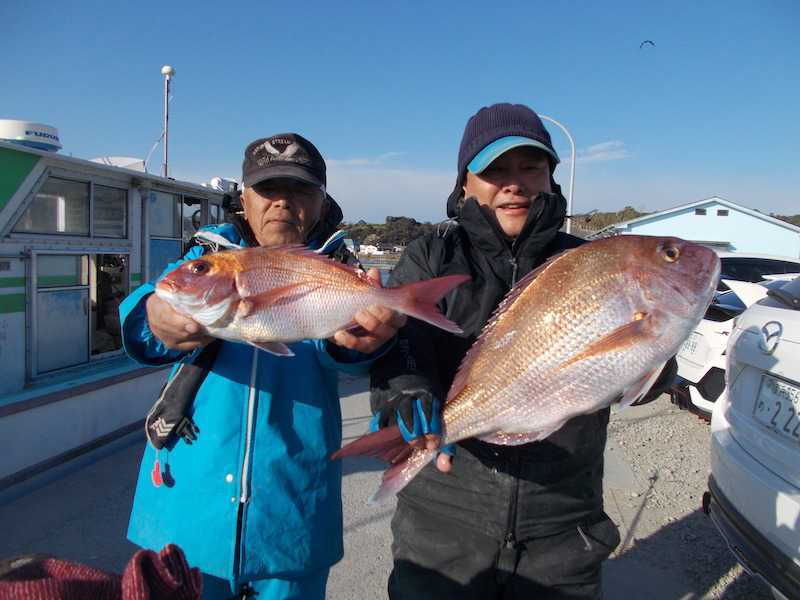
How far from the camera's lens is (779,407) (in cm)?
227

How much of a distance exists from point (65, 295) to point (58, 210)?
3.11 feet

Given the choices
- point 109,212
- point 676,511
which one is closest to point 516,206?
point 676,511

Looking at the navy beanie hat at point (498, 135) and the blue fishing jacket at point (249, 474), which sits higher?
the navy beanie hat at point (498, 135)

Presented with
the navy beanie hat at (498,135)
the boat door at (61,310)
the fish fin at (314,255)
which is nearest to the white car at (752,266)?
the navy beanie hat at (498,135)

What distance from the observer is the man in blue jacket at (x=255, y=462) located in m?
1.87

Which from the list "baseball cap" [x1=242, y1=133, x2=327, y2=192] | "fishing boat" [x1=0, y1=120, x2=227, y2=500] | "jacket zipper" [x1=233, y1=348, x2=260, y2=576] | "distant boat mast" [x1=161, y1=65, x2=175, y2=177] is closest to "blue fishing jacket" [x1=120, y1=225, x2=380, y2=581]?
"jacket zipper" [x1=233, y1=348, x2=260, y2=576]

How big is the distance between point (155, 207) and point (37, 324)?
224 cm

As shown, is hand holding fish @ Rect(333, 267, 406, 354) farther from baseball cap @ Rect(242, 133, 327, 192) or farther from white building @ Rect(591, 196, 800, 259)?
white building @ Rect(591, 196, 800, 259)

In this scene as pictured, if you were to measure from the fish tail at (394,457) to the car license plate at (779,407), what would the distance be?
1746 mm

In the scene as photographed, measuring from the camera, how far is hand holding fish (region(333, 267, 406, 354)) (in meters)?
1.65

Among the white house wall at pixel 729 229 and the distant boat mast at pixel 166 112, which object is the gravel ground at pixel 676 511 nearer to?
the distant boat mast at pixel 166 112

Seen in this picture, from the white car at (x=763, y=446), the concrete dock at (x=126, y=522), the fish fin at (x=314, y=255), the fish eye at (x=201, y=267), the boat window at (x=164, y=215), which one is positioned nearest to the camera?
the fish eye at (x=201, y=267)

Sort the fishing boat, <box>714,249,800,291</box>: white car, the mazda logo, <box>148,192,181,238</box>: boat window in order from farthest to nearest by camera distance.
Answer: <box>714,249,800,291</box>: white car < <box>148,192,181,238</box>: boat window < the fishing boat < the mazda logo

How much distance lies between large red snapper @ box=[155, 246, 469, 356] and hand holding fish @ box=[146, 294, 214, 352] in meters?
0.03
